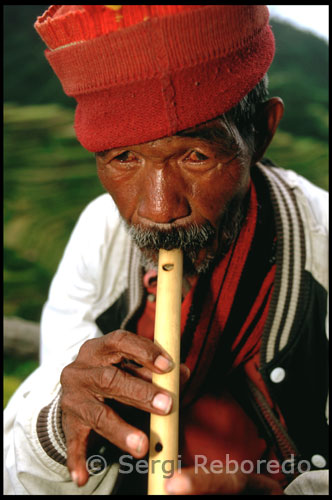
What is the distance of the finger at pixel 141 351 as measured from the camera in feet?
3.66

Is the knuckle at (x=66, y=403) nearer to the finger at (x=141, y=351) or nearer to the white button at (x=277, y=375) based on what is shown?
the finger at (x=141, y=351)

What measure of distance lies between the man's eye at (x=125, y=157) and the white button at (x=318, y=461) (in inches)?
41.3

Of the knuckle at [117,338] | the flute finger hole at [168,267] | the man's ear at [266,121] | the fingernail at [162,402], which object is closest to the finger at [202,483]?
the fingernail at [162,402]

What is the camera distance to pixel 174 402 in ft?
3.68

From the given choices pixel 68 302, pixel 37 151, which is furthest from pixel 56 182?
pixel 68 302

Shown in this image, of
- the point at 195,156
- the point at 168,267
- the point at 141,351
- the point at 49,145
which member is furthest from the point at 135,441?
the point at 49,145

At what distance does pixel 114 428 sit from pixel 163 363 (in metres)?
0.18

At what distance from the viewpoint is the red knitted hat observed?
1.12m

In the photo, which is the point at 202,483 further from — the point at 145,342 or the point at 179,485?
the point at 145,342

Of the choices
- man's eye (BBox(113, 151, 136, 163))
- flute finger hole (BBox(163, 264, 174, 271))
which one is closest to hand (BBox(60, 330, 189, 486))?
flute finger hole (BBox(163, 264, 174, 271))

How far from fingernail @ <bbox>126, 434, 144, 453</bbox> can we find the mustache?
445 mm

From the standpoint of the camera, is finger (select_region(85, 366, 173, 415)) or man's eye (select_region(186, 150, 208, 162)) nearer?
finger (select_region(85, 366, 173, 415))

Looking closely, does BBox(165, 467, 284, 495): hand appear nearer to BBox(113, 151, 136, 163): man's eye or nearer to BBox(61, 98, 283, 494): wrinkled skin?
BBox(61, 98, 283, 494): wrinkled skin

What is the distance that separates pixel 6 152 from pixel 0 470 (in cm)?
280
